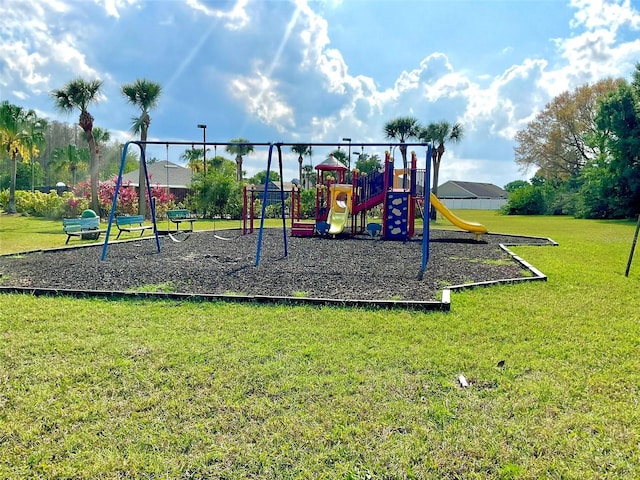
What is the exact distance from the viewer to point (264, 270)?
321 inches

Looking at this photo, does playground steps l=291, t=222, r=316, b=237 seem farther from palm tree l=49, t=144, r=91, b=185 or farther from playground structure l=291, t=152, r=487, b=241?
palm tree l=49, t=144, r=91, b=185

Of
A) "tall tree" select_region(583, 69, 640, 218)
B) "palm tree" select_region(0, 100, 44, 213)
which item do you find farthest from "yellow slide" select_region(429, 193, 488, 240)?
Answer: "palm tree" select_region(0, 100, 44, 213)

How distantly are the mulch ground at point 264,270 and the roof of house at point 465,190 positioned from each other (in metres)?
60.8

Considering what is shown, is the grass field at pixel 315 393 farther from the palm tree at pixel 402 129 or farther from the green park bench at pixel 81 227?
the palm tree at pixel 402 129

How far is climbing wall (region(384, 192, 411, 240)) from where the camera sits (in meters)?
15.2

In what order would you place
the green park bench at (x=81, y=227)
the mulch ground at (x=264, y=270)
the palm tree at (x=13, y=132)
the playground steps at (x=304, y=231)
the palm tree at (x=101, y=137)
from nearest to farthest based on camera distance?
the mulch ground at (x=264, y=270), the green park bench at (x=81, y=227), the playground steps at (x=304, y=231), the palm tree at (x=13, y=132), the palm tree at (x=101, y=137)

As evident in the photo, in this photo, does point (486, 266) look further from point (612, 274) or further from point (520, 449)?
point (520, 449)

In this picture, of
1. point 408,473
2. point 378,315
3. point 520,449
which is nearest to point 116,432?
point 408,473

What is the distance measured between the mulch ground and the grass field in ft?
3.87

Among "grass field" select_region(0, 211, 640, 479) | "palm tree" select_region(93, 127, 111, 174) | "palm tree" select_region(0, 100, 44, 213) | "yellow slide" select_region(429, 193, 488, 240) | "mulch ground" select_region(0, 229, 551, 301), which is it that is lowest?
"grass field" select_region(0, 211, 640, 479)

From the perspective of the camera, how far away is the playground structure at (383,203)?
15.2 metres

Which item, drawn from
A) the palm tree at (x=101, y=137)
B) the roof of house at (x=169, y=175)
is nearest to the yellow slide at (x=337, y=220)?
the roof of house at (x=169, y=175)

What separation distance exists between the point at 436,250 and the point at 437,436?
31.6 ft

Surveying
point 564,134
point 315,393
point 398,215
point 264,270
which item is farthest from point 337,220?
point 564,134
